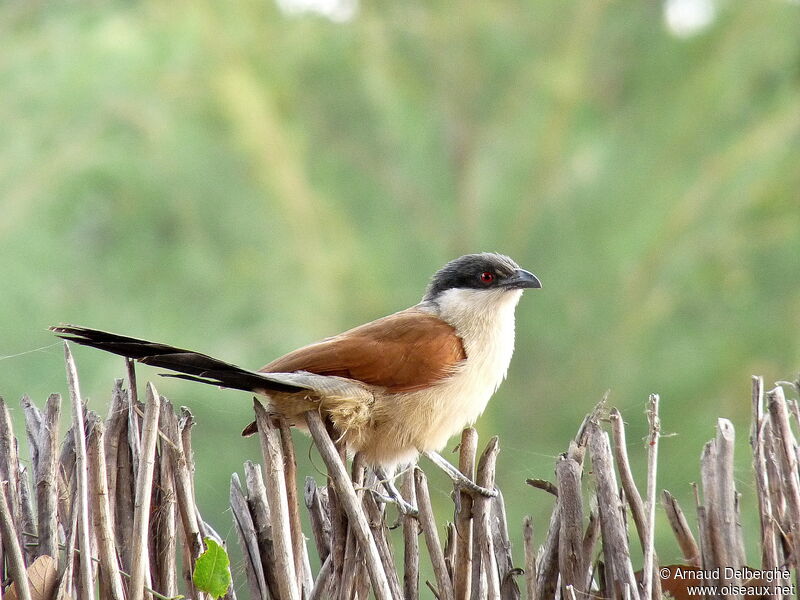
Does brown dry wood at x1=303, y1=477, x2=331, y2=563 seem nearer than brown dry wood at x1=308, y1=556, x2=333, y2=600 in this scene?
No

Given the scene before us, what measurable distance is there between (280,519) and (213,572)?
0.35 feet

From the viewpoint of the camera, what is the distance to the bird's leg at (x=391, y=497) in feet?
4.42

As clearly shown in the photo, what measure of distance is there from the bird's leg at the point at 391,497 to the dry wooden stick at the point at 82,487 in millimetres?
463

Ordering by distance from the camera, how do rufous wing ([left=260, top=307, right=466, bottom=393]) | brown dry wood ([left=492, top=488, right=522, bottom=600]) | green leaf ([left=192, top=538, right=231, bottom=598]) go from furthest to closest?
rufous wing ([left=260, top=307, right=466, bottom=393]), brown dry wood ([left=492, top=488, right=522, bottom=600]), green leaf ([left=192, top=538, right=231, bottom=598])

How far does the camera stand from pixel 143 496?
106 cm

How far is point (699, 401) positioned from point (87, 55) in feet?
10.4

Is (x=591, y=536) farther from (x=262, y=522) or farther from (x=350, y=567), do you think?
(x=262, y=522)

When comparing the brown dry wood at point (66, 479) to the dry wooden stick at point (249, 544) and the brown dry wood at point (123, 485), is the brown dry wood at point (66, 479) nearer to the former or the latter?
the brown dry wood at point (123, 485)

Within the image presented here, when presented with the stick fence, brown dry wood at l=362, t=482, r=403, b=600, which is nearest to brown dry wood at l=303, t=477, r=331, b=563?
the stick fence

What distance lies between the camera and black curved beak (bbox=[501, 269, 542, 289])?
74.5 inches

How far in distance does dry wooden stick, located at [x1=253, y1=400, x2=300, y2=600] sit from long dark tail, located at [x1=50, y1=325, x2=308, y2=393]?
0.11 m

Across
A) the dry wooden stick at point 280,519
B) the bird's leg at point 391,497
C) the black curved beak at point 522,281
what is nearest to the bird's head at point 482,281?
the black curved beak at point 522,281

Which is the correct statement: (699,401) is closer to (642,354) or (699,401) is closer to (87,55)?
(642,354)

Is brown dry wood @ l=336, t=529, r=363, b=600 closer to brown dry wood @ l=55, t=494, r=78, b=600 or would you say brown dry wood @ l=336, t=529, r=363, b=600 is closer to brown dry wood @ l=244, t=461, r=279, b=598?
brown dry wood @ l=244, t=461, r=279, b=598
